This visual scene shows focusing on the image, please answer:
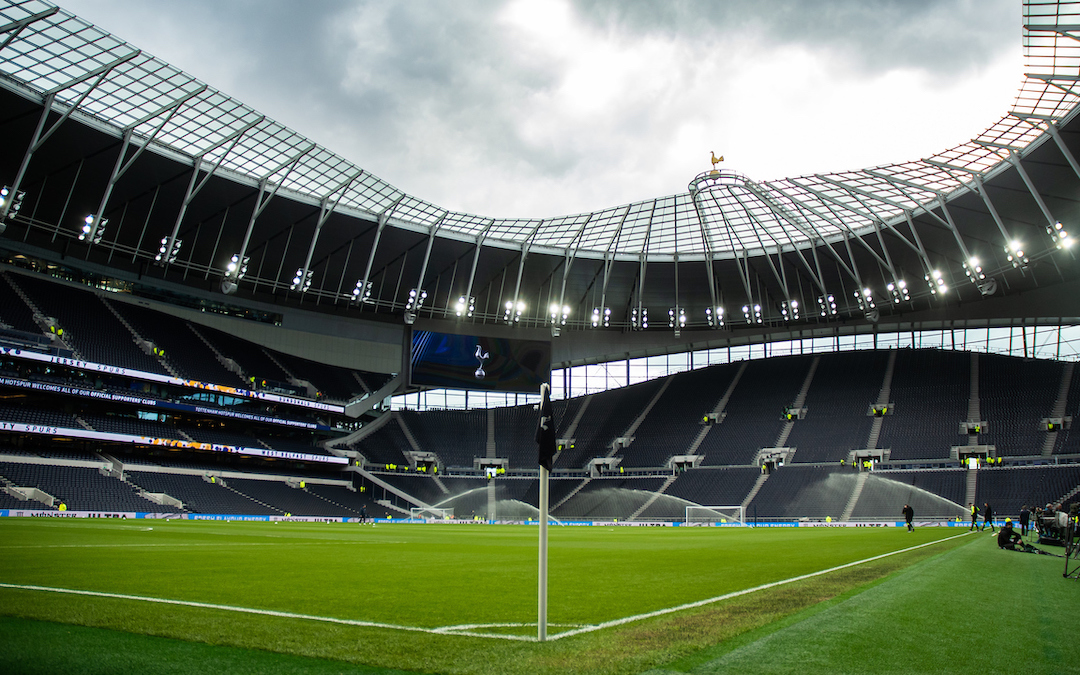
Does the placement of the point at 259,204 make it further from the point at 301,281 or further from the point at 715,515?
the point at 715,515

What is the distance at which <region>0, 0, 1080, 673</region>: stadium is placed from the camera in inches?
994

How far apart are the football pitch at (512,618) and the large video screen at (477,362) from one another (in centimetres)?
5847

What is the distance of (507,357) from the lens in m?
72.6

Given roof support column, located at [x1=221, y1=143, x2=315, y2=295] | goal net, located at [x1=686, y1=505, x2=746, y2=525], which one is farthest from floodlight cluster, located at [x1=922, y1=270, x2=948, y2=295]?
roof support column, located at [x1=221, y1=143, x2=315, y2=295]

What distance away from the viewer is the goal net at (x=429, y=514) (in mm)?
61219

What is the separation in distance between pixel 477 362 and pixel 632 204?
2482 cm

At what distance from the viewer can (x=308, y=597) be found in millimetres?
Answer: 8117

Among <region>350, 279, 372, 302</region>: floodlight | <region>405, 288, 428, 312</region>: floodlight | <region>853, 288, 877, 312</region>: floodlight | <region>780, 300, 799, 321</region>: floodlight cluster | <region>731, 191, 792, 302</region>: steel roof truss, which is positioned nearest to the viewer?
<region>731, 191, 792, 302</region>: steel roof truss

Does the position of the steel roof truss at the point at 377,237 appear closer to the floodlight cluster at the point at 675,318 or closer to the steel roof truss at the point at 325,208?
the steel roof truss at the point at 325,208

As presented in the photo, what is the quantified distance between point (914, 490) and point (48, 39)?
59260mm

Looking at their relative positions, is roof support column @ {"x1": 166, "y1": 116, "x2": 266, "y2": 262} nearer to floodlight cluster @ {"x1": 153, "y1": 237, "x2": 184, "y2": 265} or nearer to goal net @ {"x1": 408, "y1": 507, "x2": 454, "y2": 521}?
floodlight cluster @ {"x1": 153, "y1": 237, "x2": 184, "y2": 265}

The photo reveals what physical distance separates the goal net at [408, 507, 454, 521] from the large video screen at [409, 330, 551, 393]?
14764 millimetres

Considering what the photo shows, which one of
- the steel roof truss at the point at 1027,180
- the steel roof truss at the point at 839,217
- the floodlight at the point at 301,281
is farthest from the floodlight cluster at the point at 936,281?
the floodlight at the point at 301,281

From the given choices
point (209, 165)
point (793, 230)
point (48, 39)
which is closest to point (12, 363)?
point (209, 165)
